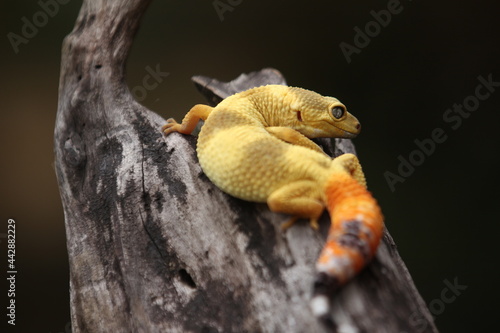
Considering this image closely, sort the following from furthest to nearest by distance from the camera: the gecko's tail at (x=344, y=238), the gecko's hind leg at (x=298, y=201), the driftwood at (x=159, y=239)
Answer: the gecko's hind leg at (x=298, y=201)
the driftwood at (x=159, y=239)
the gecko's tail at (x=344, y=238)

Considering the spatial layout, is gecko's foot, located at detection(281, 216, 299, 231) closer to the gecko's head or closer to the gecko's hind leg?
the gecko's hind leg

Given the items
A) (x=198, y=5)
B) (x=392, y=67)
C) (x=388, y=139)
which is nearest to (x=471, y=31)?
(x=392, y=67)

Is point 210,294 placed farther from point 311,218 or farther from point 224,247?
point 311,218

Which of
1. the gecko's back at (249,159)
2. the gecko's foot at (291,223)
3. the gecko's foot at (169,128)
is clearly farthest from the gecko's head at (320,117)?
the gecko's foot at (291,223)

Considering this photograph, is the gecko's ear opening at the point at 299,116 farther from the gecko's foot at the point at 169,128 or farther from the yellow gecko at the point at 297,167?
the gecko's foot at the point at 169,128

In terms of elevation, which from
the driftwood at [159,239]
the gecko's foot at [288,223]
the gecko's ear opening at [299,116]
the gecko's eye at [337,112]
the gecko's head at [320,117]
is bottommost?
the driftwood at [159,239]

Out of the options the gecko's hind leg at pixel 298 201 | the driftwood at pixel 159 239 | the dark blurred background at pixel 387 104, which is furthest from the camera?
the dark blurred background at pixel 387 104

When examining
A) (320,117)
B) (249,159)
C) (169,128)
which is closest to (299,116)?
(320,117)

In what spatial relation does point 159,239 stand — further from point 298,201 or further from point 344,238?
point 344,238
